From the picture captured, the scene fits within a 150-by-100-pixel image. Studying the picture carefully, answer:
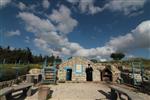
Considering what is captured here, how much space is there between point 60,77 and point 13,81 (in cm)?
854

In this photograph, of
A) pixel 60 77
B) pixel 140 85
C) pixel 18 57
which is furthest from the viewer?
pixel 18 57

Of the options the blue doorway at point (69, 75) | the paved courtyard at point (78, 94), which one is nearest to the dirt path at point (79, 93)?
the paved courtyard at point (78, 94)

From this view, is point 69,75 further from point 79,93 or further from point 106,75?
point 79,93

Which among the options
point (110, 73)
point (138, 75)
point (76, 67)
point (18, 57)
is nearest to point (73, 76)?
point (76, 67)

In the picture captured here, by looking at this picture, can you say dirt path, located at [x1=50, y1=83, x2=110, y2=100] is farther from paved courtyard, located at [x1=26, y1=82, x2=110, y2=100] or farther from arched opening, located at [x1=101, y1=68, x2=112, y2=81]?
arched opening, located at [x1=101, y1=68, x2=112, y2=81]

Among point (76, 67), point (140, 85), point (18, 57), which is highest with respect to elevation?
point (18, 57)

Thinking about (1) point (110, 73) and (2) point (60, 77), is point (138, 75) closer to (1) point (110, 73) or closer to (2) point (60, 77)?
(1) point (110, 73)

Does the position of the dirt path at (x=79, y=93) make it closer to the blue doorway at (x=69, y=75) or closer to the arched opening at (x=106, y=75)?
the blue doorway at (x=69, y=75)

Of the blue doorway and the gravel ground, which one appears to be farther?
the blue doorway

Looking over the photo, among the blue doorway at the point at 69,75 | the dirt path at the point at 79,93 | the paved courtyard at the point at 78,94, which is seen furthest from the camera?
the blue doorway at the point at 69,75

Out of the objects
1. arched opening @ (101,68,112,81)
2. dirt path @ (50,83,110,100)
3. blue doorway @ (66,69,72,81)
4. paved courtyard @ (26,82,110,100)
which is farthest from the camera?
arched opening @ (101,68,112,81)

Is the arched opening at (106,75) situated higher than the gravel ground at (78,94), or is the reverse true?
the arched opening at (106,75)

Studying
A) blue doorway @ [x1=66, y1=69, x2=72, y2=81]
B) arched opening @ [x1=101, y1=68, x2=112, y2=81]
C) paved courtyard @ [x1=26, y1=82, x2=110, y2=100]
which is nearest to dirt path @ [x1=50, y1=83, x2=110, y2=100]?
paved courtyard @ [x1=26, y1=82, x2=110, y2=100]

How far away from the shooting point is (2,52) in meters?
56.9
